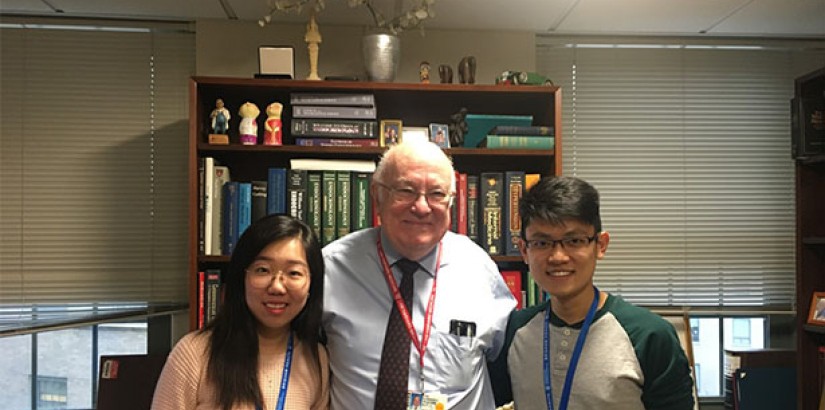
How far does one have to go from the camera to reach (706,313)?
10.9 ft

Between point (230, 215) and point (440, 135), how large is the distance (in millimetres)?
897

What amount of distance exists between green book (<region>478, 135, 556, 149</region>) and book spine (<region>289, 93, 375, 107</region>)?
50 centimetres

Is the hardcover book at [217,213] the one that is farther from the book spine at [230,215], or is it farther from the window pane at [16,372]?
the window pane at [16,372]

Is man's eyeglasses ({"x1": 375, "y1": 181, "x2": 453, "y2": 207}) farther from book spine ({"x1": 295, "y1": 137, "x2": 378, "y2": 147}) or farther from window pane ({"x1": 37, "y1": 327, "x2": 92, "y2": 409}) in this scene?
window pane ({"x1": 37, "y1": 327, "x2": 92, "y2": 409})

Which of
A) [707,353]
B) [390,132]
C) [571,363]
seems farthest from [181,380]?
[707,353]

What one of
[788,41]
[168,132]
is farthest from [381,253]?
[788,41]

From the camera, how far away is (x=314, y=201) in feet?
8.49

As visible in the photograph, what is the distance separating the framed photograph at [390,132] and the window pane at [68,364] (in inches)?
66.8

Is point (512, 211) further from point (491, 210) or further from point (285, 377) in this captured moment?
point (285, 377)

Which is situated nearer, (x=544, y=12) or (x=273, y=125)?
(x=273, y=125)

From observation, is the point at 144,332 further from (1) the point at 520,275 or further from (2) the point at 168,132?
(1) the point at 520,275

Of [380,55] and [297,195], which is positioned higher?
[380,55]

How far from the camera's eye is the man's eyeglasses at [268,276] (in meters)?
1.60

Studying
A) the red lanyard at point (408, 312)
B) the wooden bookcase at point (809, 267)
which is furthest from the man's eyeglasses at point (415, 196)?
the wooden bookcase at point (809, 267)
